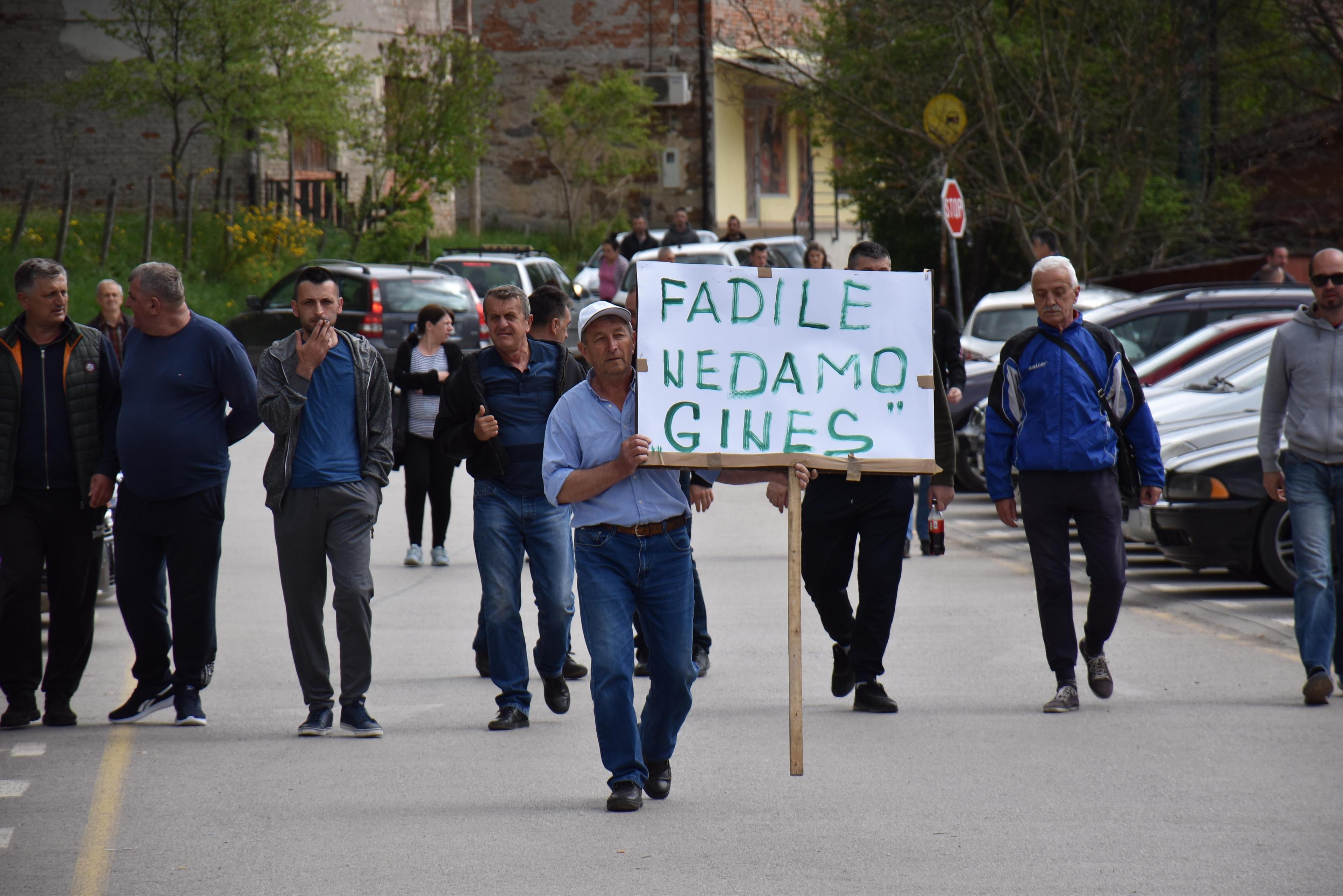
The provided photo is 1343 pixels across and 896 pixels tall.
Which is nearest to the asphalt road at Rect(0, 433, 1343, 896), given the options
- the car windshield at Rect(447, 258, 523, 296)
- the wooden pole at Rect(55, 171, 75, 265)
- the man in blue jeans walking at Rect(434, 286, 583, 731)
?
the man in blue jeans walking at Rect(434, 286, 583, 731)

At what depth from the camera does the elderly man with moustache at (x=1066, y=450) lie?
302 inches

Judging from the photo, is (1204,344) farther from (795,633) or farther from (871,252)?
(795,633)

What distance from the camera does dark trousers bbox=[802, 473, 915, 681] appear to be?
7.74 m

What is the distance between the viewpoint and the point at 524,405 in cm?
775

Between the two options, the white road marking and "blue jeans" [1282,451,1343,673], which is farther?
"blue jeans" [1282,451,1343,673]

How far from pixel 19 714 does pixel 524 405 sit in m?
2.56

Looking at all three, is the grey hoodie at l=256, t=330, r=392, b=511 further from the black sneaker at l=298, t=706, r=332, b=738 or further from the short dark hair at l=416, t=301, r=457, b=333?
the short dark hair at l=416, t=301, r=457, b=333

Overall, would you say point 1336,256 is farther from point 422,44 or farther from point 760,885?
point 422,44

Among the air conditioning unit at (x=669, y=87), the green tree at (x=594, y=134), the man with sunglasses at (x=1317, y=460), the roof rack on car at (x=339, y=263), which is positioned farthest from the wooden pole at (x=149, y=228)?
the man with sunglasses at (x=1317, y=460)

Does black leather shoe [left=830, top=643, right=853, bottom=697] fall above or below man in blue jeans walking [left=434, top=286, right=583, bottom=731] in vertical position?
below

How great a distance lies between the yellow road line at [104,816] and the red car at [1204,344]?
913 cm

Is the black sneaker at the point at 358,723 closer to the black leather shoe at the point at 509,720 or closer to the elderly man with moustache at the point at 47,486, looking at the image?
the black leather shoe at the point at 509,720

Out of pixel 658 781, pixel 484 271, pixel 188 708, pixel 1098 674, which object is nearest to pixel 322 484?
pixel 188 708

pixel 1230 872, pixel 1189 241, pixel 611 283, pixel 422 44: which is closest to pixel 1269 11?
pixel 1189 241
